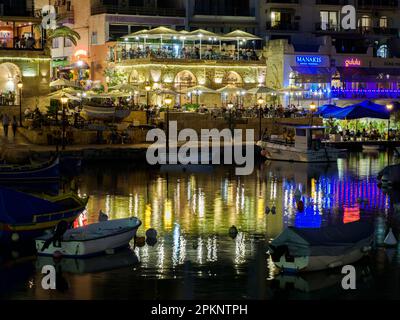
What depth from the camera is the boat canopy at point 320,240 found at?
89.5ft

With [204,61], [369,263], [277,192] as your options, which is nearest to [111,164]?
[277,192]

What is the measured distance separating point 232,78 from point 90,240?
49.6m

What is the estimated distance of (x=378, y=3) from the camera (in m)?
85.4

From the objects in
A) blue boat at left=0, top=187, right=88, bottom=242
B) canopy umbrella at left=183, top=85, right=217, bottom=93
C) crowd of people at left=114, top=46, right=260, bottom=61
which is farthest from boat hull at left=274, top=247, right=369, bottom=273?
crowd of people at left=114, top=46, right=260, bottom=61

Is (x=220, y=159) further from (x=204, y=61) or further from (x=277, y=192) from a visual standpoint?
(x=204, y=61)

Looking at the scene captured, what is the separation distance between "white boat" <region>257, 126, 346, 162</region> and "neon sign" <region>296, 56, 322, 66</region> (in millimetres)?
19916

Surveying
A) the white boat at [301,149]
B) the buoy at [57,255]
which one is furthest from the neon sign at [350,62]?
the buoy at [57,255]

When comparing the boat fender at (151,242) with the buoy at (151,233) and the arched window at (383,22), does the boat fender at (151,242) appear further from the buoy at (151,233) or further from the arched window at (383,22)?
the arched window at (383,22)

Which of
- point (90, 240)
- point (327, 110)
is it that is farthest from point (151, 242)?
point (327, 110)

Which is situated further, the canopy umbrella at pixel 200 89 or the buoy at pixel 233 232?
the canopy umbrella at pixel 200 89

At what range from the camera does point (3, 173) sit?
152 feet

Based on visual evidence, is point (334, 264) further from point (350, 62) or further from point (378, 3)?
point (378, 3)

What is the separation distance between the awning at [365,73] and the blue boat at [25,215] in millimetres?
50646

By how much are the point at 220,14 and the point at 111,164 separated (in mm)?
29982
